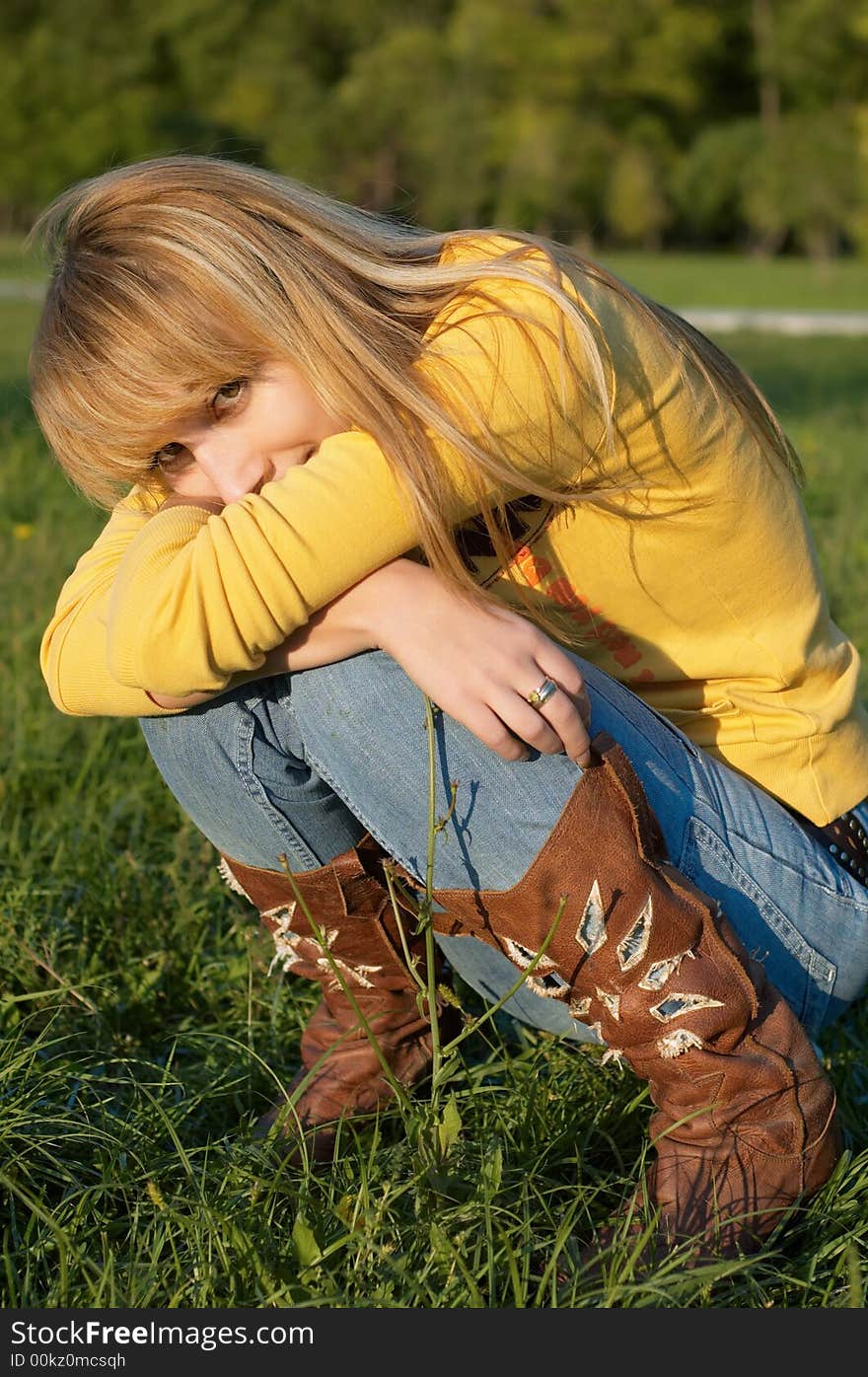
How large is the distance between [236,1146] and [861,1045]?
0.82 meters

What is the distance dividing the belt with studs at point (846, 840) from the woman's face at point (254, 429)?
0.71m

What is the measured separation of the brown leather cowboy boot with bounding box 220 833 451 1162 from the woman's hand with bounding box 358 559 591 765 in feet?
0.85

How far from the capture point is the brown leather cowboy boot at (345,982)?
155 centimetres

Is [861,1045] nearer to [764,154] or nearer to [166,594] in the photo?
[166,594]

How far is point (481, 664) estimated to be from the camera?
137cm

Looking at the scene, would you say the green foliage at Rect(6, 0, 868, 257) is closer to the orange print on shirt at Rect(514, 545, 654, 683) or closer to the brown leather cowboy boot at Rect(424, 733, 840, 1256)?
the orange print on shirt at Rect(514, 545, 654, 683)

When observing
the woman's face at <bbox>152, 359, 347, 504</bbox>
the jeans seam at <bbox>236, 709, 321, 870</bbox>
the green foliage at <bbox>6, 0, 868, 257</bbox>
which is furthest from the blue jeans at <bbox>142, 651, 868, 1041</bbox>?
the green foliage at <bbox>6, 0, 868, 257</bbox>

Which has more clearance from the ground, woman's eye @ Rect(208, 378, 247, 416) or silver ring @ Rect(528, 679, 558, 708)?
woman's eye @ Rect(208, 378, 247, 416)

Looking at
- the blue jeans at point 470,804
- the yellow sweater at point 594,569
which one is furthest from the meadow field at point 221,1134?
the yellow sweater at point 594,569

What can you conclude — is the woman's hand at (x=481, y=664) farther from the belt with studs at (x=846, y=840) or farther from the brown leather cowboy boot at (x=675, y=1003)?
the belt with studs at (x=846, y=840)

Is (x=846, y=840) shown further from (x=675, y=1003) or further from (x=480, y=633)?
(x=480, y=633)

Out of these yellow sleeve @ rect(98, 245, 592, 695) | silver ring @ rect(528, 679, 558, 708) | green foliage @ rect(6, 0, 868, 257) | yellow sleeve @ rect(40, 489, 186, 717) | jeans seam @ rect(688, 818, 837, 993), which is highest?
yellow sleeve @ rect(98, 245, 592, 695)

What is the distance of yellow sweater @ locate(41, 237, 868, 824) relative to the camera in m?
1.36

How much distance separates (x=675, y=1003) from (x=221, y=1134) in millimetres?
612
